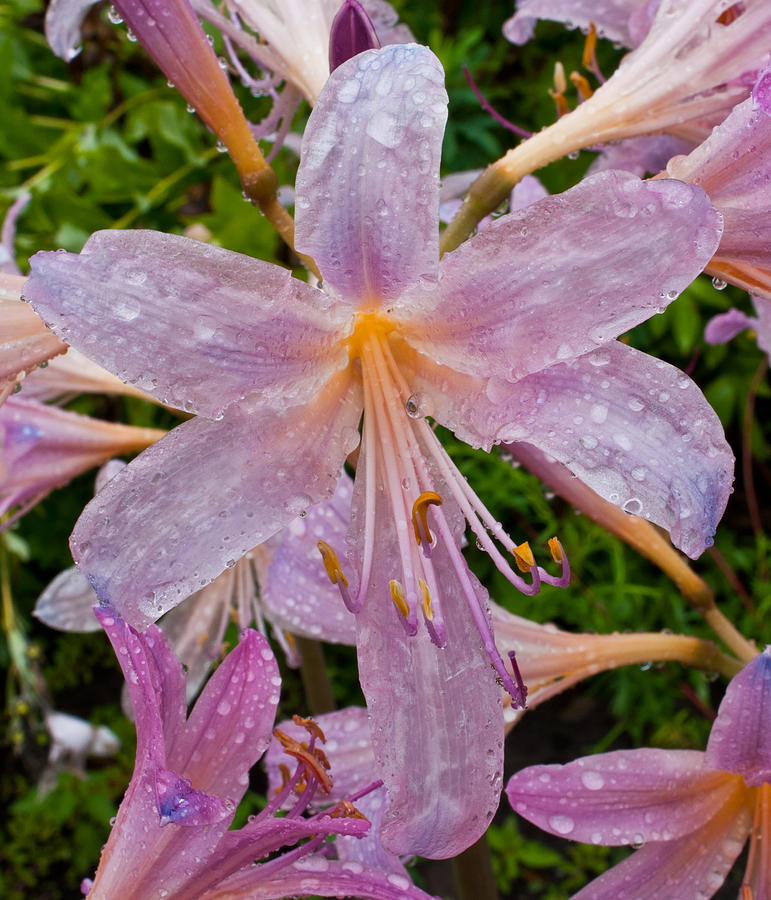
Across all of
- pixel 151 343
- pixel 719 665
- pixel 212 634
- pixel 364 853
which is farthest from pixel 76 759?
pixel 151 343

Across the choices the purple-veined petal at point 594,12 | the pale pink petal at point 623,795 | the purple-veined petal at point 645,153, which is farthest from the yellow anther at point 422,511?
the purple-veined petal at point 594,12

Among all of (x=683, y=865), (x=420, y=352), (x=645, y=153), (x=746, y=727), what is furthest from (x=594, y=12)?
(x=683, y=865)

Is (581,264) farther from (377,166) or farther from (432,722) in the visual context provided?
(432,722)

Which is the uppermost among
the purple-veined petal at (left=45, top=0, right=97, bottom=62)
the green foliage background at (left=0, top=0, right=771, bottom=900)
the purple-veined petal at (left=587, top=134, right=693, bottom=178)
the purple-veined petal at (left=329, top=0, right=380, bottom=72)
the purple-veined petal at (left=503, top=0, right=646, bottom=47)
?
the purple-veined petal at (left=45, top=0, right=97, bottom=62)

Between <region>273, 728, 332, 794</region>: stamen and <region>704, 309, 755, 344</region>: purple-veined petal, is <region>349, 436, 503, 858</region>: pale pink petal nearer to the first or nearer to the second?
<region>273, 728, 332, 794</region>: stamen

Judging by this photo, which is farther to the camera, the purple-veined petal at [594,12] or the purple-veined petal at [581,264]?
the purple-veined petal at [594,12]

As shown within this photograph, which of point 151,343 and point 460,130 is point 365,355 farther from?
point 460,130

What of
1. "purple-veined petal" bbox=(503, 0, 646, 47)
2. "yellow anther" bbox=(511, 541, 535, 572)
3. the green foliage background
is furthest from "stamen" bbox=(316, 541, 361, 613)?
the green foliage background

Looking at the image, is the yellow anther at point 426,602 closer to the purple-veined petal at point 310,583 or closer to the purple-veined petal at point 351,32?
the purple-veined petal at point 310,583
